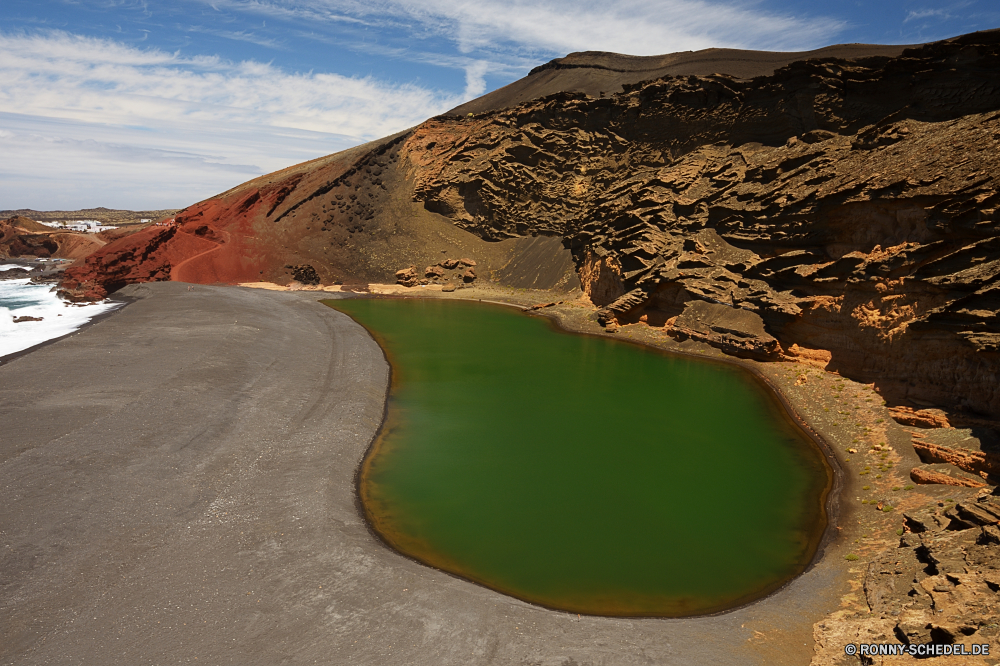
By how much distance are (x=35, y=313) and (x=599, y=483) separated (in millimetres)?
41514

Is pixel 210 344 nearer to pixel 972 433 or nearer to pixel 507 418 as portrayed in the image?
pixel 507 418

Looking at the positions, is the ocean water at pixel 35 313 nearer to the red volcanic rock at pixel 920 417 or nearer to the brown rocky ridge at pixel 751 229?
the brown rocky ridge at pixel 751 229

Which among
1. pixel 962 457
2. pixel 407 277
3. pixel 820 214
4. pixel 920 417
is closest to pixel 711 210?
pixel 820 214

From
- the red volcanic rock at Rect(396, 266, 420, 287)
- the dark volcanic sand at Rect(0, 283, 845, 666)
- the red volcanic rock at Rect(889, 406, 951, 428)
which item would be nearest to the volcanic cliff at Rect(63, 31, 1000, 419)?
the red volcanic rock at Rect(889, 406, 951, 428)

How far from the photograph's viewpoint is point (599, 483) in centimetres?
1659

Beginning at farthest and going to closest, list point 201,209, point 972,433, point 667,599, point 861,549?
point 201,209, point 972,433, point 861,549, point 667,599

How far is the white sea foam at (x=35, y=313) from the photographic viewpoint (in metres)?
28.0

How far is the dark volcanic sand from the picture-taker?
976cm

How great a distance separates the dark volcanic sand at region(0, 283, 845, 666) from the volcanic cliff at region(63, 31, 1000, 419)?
46.3 ft

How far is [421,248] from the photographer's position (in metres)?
55.0

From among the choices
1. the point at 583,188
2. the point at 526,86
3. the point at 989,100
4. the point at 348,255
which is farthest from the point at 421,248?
the point at 989,100

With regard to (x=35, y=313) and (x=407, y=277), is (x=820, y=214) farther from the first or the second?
(x=35, y=313)

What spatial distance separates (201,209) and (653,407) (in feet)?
190

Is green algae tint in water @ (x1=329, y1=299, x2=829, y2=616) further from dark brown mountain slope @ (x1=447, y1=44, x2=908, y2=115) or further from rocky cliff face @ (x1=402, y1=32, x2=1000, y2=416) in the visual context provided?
dark brown mountain slope @ (x1=447, y1=44, x2=908, y2=115)
